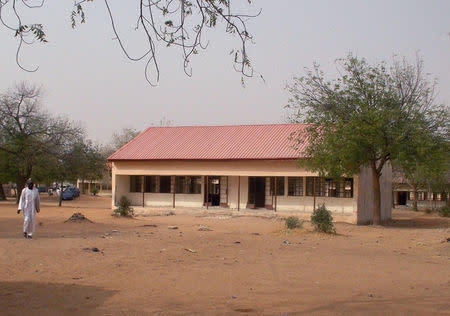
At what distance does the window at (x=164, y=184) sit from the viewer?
32.7 meters

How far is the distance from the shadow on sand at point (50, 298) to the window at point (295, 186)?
844 inches

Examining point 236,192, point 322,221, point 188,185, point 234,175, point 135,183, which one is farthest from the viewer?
point 135,183

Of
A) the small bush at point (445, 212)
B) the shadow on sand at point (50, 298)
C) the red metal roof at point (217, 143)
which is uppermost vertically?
the red metal roof at point (217, 143)

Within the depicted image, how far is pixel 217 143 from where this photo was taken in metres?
31.6

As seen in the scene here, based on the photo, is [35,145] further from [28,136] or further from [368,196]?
[368,196]

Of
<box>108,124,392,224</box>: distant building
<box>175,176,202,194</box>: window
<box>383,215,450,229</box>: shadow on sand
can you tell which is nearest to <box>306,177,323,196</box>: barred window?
<box>108,124,392,224</box>: distant building

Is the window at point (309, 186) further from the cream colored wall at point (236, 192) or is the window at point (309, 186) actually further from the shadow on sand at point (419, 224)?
the shadow on sand at point (419, 224)

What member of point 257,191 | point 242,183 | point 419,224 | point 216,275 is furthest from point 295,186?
point 216,275

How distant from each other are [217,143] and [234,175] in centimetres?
A: 314

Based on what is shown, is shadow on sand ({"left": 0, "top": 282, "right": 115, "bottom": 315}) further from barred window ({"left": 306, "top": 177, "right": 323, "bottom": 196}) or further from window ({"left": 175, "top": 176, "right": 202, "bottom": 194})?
window ({"left": 175, "top": 176, "right": 202, "bottom": 194})

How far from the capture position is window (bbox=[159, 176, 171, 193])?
32688 millimetres

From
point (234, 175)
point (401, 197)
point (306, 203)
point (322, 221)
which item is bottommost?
point (322, 221)

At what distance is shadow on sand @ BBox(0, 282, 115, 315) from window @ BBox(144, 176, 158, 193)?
80.3ft

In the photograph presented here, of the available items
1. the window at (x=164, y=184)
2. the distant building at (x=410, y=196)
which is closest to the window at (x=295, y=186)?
the window at (x=164, y=184)
